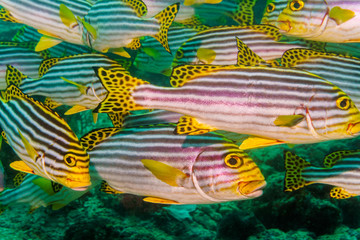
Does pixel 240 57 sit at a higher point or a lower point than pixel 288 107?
higher

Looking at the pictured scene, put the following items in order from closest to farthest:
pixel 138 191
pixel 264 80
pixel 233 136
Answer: pixel 264 80
pixel 138 191
pixel 233 136

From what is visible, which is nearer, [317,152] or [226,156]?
[226,156]

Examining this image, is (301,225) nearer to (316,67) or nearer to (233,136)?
(233,136)

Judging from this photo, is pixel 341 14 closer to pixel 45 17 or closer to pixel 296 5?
pixel 296 5

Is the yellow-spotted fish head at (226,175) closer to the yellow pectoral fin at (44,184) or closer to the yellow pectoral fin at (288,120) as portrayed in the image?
the yellow pectoral fin at (288,120)

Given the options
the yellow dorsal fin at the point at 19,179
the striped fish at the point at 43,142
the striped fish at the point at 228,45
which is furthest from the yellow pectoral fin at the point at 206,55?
the yellow dorsal fin at the point at 19,179

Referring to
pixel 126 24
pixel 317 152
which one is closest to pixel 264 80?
pixel 126 24

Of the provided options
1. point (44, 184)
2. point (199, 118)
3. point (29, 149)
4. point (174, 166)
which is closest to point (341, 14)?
point (199, 118)

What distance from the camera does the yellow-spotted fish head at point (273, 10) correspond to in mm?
4457

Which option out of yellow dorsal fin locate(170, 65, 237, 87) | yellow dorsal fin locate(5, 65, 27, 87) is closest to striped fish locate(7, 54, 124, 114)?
yellow dorsal fin locate(5, 65, 27, 87)

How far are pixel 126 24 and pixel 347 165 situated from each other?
13.1ft

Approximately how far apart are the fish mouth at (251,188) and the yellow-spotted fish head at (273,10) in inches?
111

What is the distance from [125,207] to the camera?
5352 mm

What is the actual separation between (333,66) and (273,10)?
129 centimetres
